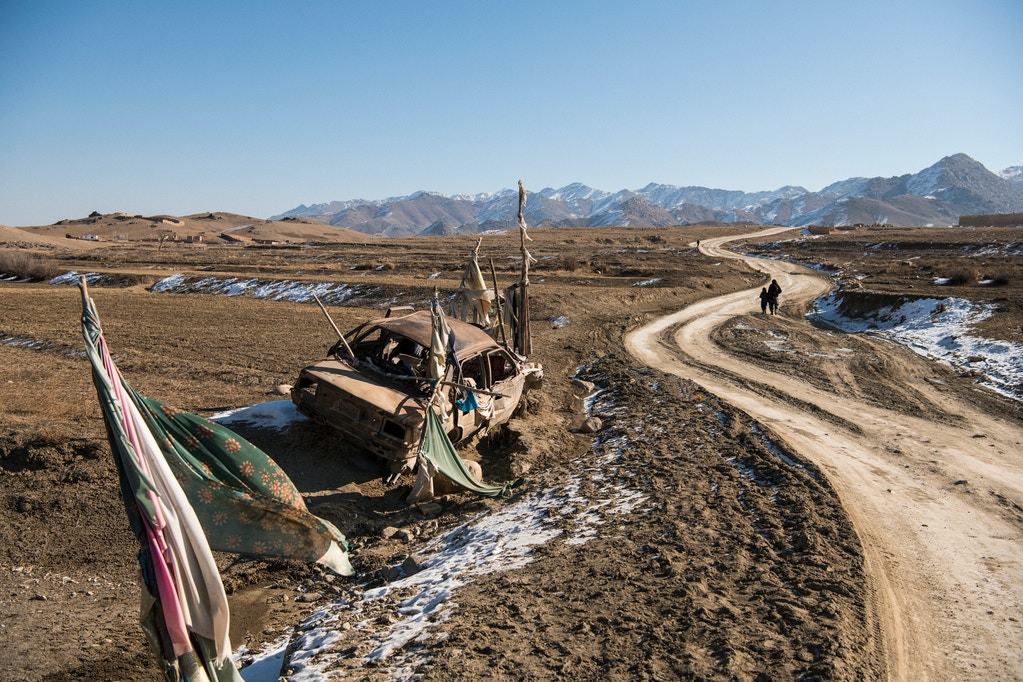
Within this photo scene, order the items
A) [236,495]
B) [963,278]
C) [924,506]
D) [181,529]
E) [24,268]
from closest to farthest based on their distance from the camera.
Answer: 1. [181,529]
2. [236,495]
3. [924,506]
4. [963,278]
5. [24,268]

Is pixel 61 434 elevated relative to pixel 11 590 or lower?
elevated

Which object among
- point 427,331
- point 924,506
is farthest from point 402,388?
point 924,506

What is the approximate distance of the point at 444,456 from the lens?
7.80m

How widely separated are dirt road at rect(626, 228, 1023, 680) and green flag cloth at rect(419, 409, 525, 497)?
14.0 feet

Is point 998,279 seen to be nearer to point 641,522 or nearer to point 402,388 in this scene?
point 641,522

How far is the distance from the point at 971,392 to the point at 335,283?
87.8 ft

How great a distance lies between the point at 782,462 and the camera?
8453 mm

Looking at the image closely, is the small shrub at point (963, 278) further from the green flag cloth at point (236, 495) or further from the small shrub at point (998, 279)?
the green flag cloth at point (236, 495)

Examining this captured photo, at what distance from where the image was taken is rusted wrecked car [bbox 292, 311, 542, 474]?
26.1ft

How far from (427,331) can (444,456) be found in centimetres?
246

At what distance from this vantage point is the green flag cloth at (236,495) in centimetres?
469

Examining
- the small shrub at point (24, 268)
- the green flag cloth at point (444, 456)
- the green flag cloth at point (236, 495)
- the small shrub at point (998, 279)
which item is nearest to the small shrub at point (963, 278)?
the small shrub at point (998, 279)

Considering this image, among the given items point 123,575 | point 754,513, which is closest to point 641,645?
point 754,513

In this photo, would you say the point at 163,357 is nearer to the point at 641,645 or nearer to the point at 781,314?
the point at 641,645
